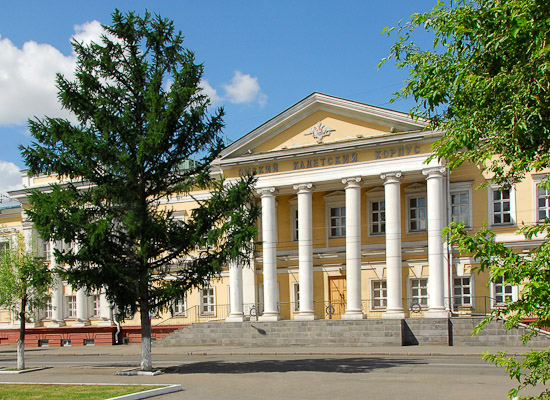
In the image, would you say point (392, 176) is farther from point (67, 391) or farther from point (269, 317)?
point (67, 391)

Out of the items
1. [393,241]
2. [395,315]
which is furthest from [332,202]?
[395,315]

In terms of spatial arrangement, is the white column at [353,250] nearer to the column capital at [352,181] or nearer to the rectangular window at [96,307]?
the column capital at [352,181]

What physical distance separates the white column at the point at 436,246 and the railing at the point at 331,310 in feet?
2.05

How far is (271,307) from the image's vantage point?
3144cm

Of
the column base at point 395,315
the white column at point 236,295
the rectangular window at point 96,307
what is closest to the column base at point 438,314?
the column base at point 395,315

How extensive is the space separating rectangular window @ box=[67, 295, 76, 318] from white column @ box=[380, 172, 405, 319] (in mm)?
20482

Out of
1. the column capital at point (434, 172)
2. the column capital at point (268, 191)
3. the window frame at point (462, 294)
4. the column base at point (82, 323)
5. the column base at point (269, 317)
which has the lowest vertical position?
the column base at point (82, 323)

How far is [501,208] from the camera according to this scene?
2919cm

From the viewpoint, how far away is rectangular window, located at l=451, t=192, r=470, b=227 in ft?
97.9

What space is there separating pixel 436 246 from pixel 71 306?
23.3m

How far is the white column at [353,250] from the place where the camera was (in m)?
29.6

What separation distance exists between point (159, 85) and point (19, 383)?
939 centimetres

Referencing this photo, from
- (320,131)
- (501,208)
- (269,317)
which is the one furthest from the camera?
(269,317)

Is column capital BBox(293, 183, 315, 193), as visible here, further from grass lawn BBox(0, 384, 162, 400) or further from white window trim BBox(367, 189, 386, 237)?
grass lawn BBox(0, 384, 162, 400)
